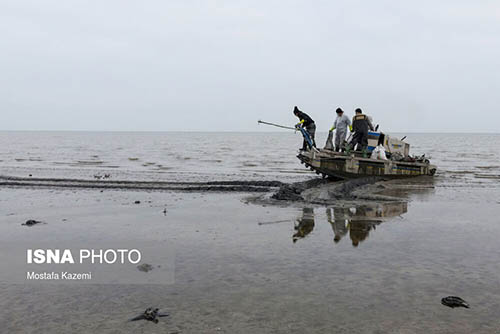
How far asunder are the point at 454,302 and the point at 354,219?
4389 mm

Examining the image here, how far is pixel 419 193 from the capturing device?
13.6 meters

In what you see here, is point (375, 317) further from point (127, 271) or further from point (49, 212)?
point (49, 212)

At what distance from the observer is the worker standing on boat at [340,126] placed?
57.3ft

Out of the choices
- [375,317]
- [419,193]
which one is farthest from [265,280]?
[419,193]

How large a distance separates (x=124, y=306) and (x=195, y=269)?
129 centimetres

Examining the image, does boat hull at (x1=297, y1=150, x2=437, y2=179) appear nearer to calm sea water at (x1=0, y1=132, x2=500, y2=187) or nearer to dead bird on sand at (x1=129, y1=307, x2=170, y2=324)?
calm sea water at (x1=0, y1=132, x2=500, y2=187)

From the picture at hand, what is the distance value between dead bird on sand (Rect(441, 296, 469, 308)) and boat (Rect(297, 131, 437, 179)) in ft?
40.4

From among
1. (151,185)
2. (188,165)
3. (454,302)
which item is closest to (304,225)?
(454,302)

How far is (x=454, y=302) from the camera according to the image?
172 inches

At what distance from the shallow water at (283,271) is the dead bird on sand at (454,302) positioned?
0.35 ft

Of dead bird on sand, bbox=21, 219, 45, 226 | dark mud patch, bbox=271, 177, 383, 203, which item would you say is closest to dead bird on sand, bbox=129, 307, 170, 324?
dead bird on sand, bbox=21, 219, 45, 226

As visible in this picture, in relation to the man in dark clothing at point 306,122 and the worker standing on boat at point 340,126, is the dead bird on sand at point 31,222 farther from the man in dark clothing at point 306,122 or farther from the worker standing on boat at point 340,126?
the worker standing on boat at point 340,126

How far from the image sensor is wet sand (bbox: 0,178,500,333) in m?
4.00

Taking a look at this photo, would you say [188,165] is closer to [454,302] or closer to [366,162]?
[366,162]
